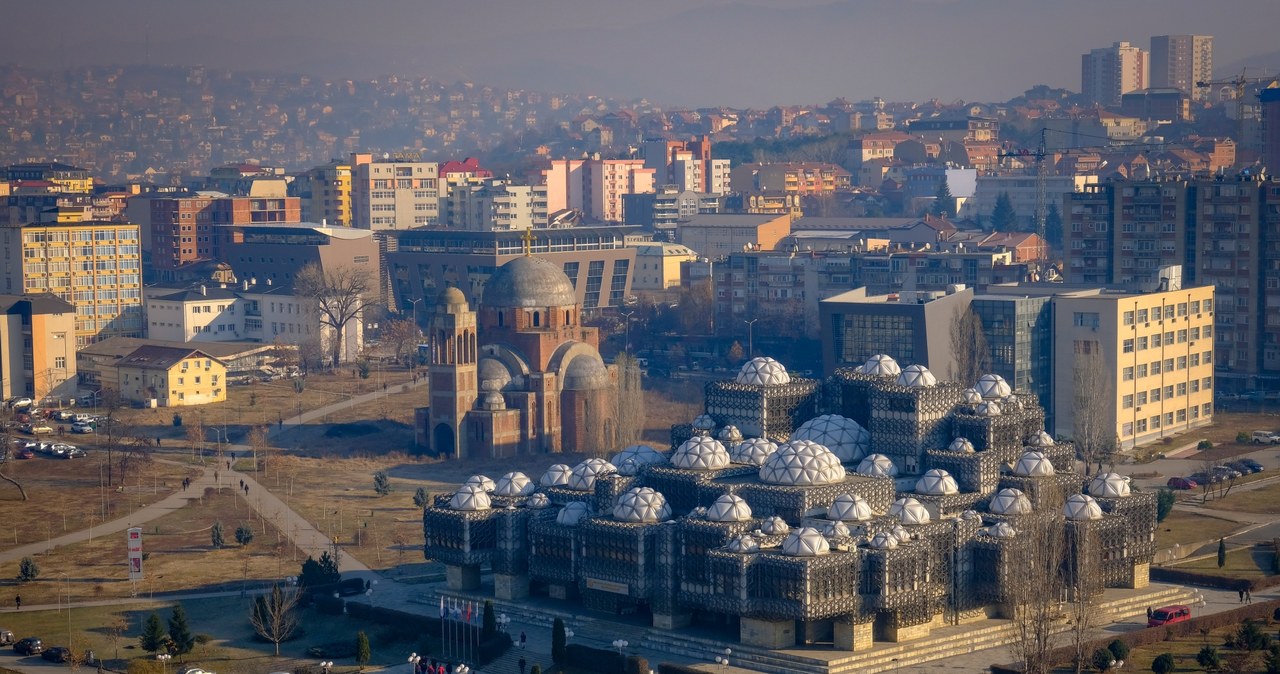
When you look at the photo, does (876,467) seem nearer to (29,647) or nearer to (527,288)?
(29,647)

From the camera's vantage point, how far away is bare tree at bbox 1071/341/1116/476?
9094cm

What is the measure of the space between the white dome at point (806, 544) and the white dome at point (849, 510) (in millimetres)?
2682

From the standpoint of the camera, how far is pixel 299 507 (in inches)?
3474

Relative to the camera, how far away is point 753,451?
238 ft

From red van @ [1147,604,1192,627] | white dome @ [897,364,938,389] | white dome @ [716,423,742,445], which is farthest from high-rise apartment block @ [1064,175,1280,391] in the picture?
red van @ [1147,604,1192,627]

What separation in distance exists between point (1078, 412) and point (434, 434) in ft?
103

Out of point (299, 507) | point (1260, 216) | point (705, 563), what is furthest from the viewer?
point (1260, 216)

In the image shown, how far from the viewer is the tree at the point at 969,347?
99750 mm

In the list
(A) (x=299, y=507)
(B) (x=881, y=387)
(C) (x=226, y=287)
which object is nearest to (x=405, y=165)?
(C) (x=226, y=287)

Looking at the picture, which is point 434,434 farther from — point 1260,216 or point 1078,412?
point 1260,216

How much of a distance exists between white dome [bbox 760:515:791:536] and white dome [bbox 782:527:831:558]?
135 centimetres

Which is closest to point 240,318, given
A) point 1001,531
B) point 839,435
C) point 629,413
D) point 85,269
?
point 85,269

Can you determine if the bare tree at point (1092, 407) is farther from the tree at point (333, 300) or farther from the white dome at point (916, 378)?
the tree at point (333, 300)

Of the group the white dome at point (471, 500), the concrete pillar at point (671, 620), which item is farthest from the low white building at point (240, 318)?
the concrete pillar at point (671, 620)
